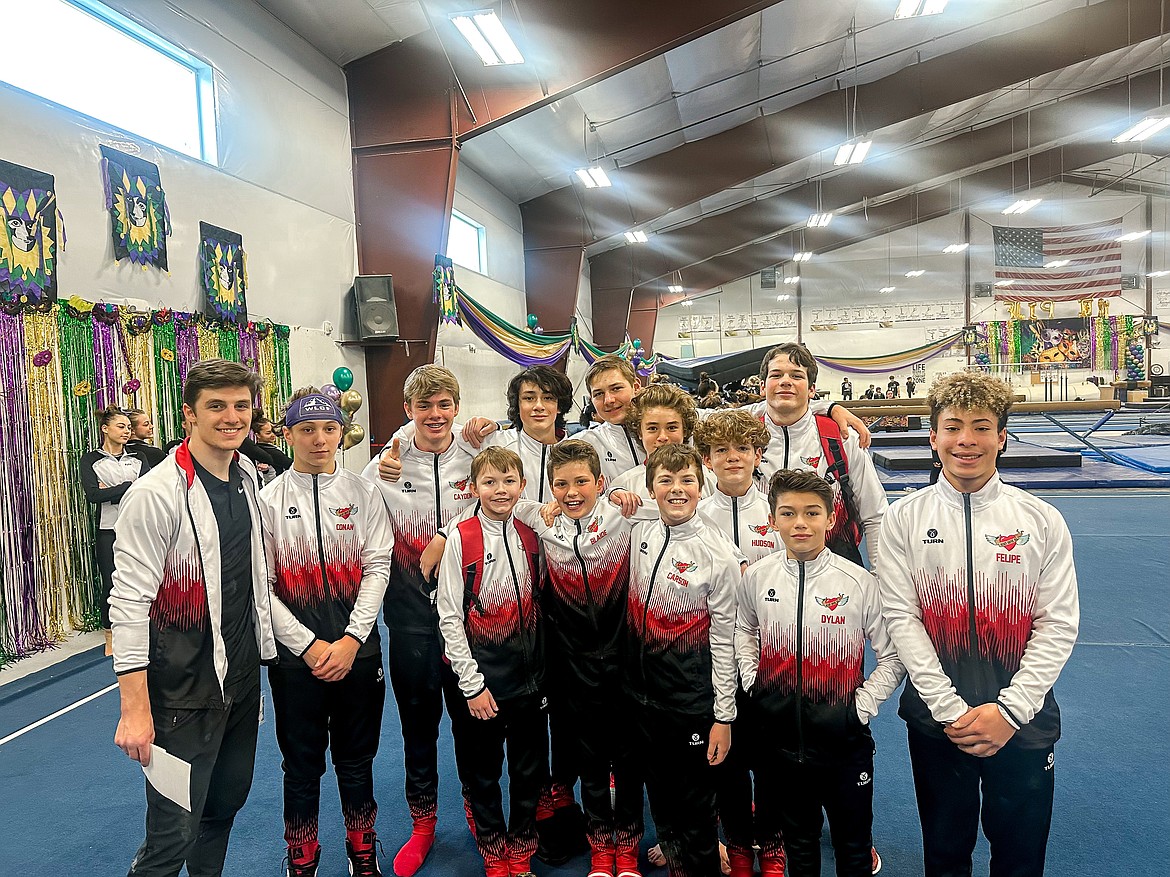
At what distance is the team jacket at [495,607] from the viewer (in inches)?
87.1

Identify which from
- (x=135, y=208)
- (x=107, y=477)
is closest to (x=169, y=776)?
(x=107, y=477)

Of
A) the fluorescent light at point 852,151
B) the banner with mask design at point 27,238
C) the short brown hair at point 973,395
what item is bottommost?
the short brown hair at point 973,395

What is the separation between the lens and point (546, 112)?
9.59 metres

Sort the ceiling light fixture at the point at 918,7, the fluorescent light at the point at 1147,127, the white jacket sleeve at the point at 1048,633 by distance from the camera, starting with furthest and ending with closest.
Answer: the fluorescent light at the point at 1147,127, the ceiling light fixture at the point at 918,7, the white jacket sleeve at the point at 1048,633

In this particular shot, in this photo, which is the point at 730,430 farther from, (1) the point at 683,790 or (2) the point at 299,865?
(2) the point at 299,865

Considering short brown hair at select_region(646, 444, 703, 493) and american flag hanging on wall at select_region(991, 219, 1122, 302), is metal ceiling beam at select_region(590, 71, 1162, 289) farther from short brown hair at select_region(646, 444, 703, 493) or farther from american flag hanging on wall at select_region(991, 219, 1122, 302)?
short brown hair at select_region(646, 444, 703, 493)

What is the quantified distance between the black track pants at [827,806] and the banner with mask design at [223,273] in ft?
17.8

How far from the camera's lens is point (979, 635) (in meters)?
1.77

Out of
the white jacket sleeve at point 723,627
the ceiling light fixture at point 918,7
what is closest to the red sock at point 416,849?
the white jacket sleeve at point 723,627

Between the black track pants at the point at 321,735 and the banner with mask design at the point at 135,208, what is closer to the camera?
the black track pants at the point at 321,735

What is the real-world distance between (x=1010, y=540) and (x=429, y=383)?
189 centimetres

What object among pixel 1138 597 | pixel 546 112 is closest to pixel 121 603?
pixel 1138 597

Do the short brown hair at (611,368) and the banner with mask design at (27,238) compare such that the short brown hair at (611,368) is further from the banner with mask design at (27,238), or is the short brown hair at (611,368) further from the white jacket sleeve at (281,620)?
the banner with mask design at (27,238)

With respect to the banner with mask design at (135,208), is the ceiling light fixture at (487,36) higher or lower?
higher
